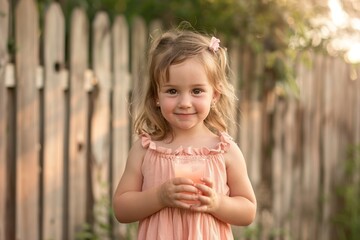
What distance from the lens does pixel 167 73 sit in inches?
120

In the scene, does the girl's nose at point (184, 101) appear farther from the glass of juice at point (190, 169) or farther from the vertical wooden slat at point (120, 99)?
the vertical wooden slat at point (120, 99)

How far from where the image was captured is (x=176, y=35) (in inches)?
128

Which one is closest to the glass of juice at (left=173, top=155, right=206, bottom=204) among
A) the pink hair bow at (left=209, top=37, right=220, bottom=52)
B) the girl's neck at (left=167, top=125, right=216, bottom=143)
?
the girl's neck at (left=167, top=125, right=216, bottom=143)

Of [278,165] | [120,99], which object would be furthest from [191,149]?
[278,165]

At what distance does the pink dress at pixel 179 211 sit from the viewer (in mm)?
3047

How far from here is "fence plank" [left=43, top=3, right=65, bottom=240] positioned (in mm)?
4578

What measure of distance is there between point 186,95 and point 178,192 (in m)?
0.40

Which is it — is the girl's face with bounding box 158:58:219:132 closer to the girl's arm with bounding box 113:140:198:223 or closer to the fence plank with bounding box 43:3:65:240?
the girl's arm with bounding box 113:140:198:223

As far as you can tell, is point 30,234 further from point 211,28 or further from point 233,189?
point 211,28

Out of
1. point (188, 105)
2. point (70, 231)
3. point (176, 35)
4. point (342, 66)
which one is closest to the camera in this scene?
point (188, 105)

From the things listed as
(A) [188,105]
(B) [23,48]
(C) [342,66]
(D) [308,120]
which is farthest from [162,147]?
(C) [342,66]

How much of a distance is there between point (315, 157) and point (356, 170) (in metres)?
0.94

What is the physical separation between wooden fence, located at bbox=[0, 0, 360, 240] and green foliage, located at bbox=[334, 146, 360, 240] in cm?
90

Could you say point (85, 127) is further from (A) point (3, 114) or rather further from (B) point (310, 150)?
(B) point (310, 150)
